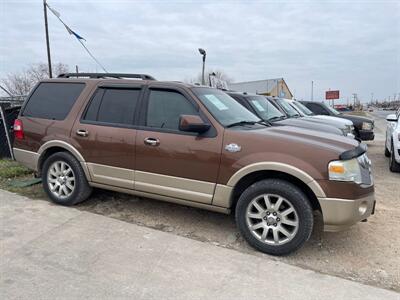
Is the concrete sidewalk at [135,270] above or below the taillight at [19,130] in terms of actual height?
below

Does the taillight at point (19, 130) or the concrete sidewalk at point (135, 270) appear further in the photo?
the taillight at point (19, 130)

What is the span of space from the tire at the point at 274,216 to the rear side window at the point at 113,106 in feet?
5.96

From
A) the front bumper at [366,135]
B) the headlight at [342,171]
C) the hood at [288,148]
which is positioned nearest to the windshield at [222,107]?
the hood at [288,148]

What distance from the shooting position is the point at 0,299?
304cm

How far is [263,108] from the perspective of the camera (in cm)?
863

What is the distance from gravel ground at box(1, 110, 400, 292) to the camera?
12.5ft

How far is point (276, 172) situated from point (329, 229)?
77 cm

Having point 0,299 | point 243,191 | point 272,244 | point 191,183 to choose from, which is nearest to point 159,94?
point 191,183

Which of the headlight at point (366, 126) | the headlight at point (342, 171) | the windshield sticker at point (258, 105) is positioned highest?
the windshield sticker at point (258, 105)

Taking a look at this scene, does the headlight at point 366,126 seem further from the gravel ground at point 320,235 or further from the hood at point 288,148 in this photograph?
the hood at point 288,148

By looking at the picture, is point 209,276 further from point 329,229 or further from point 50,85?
point 50,85

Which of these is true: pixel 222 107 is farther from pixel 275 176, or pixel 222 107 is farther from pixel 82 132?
pixel 82 132

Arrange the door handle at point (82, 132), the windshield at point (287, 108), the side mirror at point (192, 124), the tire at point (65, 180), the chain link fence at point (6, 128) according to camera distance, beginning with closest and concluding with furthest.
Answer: the side mirror at point (192, 124) < the door handle at point (82, 132) < the tire at point (65, 180) < the chain link fence at point (6, 128) < the windshield at point (287, 108)

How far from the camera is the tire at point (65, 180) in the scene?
5.22 m
